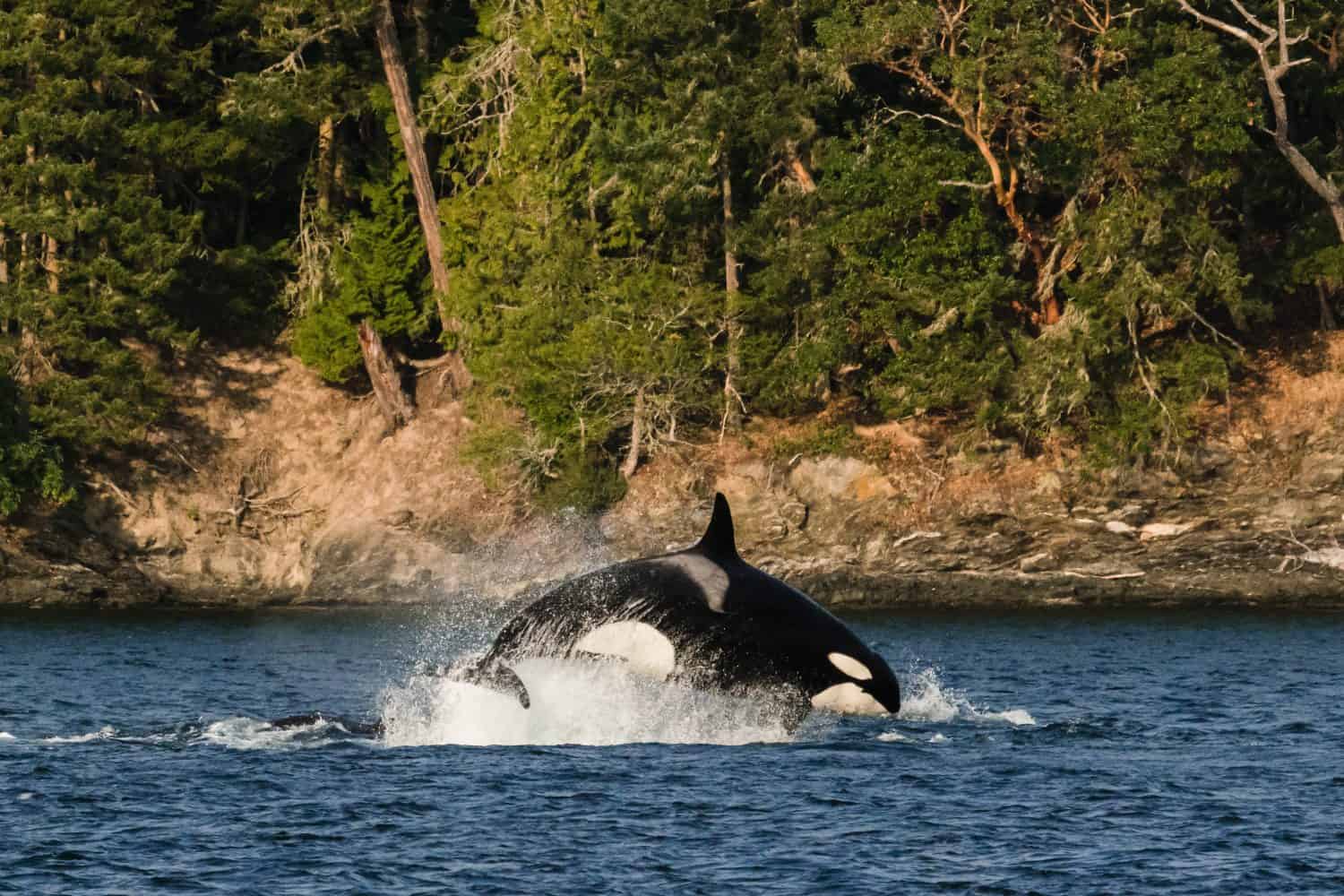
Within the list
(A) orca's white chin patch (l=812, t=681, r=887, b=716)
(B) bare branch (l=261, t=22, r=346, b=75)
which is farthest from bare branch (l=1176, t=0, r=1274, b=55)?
(A) orca's white chin patch (l=812, t=681, r=887, b=716)

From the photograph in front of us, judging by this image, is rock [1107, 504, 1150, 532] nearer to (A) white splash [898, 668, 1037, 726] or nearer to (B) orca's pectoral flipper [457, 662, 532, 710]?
(A) white splash [898, 668, 1037, 726]

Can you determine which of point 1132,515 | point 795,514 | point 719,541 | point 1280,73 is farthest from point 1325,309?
point 719,541

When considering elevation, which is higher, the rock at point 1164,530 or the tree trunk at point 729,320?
the tree trunk at point 729,320

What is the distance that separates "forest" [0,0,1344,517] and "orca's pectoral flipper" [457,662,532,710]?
27.8 m

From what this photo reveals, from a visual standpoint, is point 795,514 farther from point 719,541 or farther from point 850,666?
point 850,666

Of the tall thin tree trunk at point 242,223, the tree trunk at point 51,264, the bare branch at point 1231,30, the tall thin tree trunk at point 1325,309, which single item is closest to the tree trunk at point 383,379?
the tall thin tree trunk at point 242,223

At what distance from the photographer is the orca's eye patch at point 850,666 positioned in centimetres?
2545

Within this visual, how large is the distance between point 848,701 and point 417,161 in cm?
3497

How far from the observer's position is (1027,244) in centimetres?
5341

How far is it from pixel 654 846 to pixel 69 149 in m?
40.0

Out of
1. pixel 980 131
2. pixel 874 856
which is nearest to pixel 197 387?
pixel 980 131

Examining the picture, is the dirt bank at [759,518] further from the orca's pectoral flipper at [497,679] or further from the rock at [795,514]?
the orca's pectoral flipper at [497,679]

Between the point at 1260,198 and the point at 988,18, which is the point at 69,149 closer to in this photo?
the point at 988,18

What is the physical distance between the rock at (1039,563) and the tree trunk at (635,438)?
1013 cm
